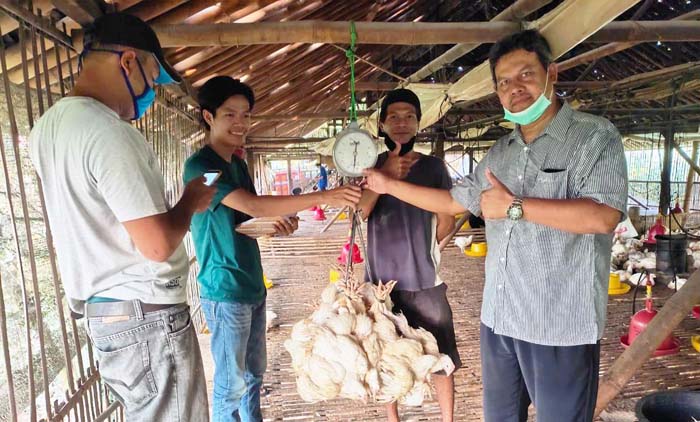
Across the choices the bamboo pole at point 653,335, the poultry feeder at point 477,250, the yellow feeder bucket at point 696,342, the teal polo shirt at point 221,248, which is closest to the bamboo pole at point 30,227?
the teal polo shirt at point 221,248

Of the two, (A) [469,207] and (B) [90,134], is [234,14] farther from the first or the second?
(A) [469,207]

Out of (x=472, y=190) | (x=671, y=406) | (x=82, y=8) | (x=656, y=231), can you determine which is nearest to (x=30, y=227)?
(x=82, y=8)

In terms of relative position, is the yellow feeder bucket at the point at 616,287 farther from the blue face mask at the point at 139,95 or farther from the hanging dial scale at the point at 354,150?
the blue face mask at the point at 139,95

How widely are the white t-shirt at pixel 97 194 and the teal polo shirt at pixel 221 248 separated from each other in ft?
2.13

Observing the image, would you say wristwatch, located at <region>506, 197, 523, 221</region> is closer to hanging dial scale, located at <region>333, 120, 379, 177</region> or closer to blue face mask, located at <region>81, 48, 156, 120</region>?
hanging dial scale, located at <region>333, 120, 379, 177</region>

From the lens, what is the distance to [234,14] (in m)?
2.81

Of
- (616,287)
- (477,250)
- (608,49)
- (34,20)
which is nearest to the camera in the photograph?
(34,20)

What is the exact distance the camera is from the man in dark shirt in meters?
2.17

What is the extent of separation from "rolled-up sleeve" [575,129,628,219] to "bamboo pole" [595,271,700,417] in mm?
1121

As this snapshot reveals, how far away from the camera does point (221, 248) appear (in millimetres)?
2068

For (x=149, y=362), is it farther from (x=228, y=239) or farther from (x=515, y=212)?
(x=515, y=212)

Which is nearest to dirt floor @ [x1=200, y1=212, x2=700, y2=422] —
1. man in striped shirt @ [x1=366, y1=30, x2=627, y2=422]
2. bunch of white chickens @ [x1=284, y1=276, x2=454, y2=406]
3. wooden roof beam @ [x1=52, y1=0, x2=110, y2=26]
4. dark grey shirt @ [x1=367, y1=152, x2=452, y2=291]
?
bunch of white chickens @ [x1=284, y1=276, x2=454, y2=406]

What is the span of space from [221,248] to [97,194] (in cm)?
88

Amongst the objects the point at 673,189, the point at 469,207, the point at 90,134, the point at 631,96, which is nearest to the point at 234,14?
the point at 90,134
